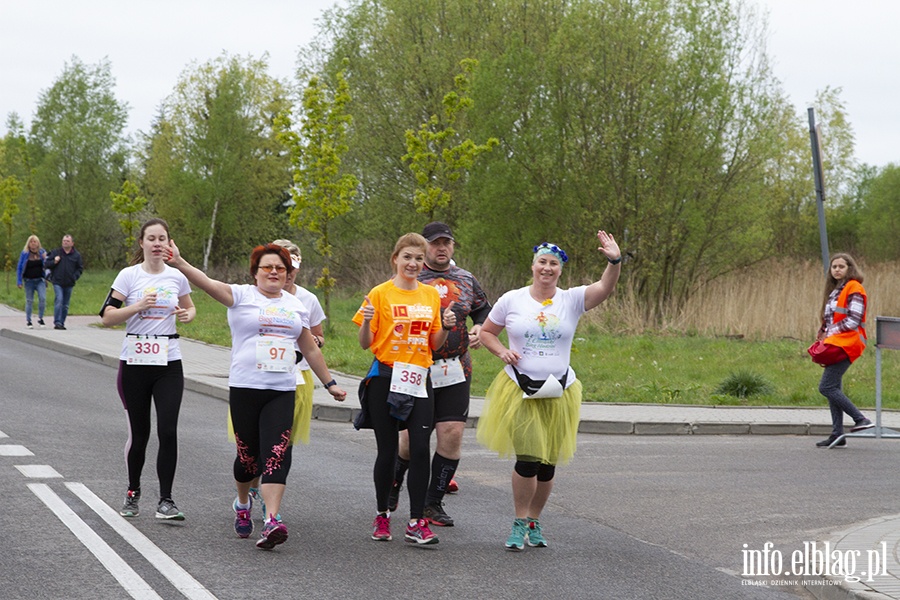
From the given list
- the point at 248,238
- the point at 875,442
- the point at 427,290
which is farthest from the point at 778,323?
the point at 248,238

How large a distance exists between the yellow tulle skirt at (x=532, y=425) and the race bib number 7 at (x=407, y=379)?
19.7 inches

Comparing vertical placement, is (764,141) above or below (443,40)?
below

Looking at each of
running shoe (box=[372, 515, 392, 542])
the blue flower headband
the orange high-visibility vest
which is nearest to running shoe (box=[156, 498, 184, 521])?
running shoe (box=[372, 515, 392, 542])

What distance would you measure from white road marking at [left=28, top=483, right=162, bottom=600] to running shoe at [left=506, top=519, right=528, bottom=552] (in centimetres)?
213

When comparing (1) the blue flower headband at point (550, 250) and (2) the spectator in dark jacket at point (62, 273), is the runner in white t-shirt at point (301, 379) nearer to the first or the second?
(1) the blue flower headband at point (550, 250)

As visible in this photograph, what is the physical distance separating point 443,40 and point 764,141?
12711mm

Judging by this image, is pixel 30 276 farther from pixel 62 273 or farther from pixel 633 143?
pixel 633 143

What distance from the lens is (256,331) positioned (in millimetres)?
6863

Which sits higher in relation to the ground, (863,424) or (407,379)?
(407,379)

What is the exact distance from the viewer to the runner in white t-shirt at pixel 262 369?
678 cm

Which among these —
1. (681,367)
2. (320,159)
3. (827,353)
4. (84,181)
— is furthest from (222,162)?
(827,353)

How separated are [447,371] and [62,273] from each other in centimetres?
1973

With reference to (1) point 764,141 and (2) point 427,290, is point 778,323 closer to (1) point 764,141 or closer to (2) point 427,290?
(1) point 764,141

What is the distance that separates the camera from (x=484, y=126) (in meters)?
34.1
